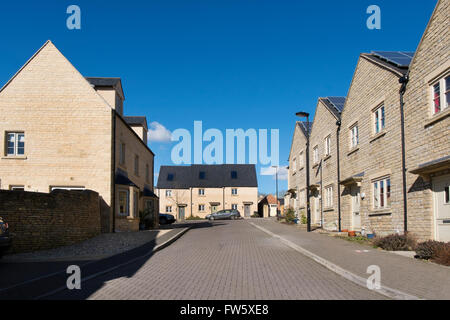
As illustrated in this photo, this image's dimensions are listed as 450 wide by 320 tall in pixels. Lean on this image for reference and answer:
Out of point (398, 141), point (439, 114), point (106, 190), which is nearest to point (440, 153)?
point (439, 114)

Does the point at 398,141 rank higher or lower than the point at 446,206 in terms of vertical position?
higher

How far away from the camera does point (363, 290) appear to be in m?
7.46

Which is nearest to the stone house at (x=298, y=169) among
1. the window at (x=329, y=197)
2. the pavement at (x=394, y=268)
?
the window at (x=329, y=197)

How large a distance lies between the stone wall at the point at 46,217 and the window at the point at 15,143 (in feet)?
16.3

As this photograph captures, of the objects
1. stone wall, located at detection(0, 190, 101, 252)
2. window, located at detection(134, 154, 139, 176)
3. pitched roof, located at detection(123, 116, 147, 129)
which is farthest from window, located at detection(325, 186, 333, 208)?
pitched roof, located at detection(123, 116, 147, 129)

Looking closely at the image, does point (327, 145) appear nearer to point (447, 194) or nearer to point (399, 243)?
point (399, 243)

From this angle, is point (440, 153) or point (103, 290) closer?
point (103, 290)

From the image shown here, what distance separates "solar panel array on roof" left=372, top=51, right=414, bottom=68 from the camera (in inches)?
596

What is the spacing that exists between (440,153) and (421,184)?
4.56ft

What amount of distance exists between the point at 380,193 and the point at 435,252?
5.66 m

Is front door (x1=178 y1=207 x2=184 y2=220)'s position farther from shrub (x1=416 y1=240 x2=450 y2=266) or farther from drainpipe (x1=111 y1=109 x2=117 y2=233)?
shrub (x1=416 y1=240 x2=450 y2=266)

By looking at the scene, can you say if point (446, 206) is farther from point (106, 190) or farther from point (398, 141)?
point (106, 190)

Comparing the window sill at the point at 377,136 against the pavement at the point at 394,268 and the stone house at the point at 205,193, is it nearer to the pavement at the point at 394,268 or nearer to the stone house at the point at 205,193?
the pavement at the point at 394,268

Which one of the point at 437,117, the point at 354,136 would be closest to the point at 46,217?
the point at 437,117
